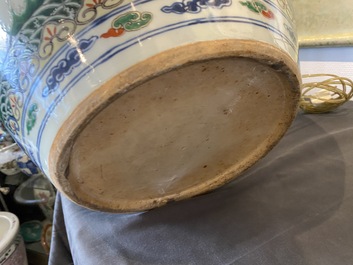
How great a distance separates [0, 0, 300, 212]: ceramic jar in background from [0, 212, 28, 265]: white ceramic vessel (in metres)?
0.87

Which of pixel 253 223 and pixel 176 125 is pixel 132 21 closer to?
pixel 176 125

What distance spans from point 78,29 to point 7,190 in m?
1.31

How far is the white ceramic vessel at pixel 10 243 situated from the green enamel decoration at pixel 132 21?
110 cm

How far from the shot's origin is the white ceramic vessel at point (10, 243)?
1162 mm

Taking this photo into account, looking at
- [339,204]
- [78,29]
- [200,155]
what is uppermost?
[78,29]

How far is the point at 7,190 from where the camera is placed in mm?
1427

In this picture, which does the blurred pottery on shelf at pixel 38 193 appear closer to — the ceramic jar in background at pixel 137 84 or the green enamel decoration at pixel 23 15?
the ceramic jar in background at pixel 137 84

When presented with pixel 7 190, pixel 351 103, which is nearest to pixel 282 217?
pixel 351 103

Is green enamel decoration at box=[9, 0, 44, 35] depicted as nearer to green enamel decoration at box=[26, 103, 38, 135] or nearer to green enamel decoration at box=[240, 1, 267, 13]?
green enamel decoration at box=[26, 103, 38, 135]

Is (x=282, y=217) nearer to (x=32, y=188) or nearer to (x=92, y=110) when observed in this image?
(x=92, y=110)

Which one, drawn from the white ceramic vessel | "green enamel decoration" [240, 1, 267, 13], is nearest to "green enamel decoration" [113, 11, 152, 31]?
"green enamel decoration" [240, 1, 267, 13]

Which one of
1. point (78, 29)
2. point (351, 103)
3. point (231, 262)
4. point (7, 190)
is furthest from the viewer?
point (7, 190)

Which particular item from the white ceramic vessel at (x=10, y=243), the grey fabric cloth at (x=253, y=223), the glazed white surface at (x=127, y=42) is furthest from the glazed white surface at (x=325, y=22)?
the white ceramic vessel at (x=10, y=243)

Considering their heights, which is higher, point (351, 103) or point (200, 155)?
point (200, 155)
